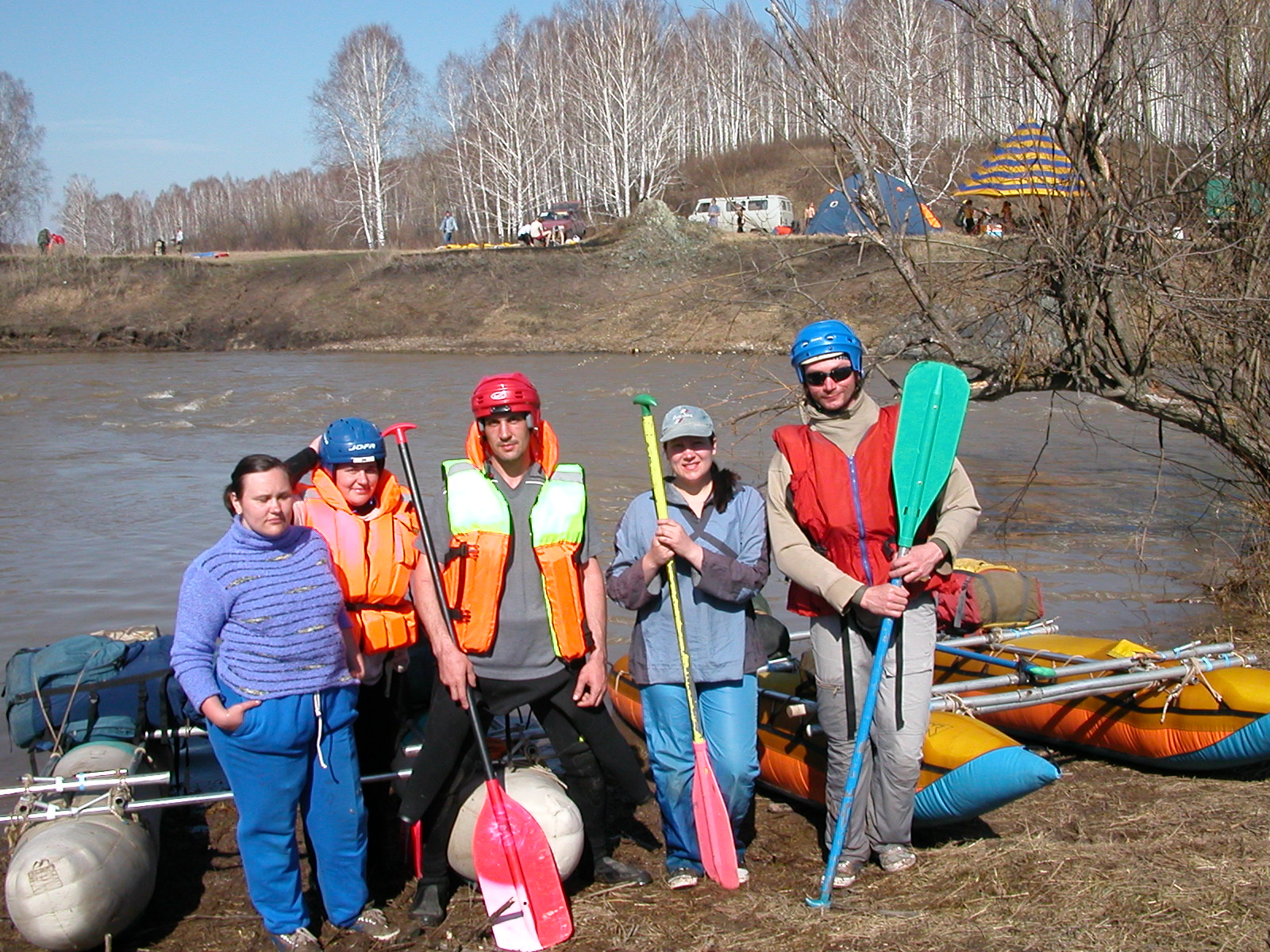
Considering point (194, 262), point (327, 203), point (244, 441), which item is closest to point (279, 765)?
point (244, 441)

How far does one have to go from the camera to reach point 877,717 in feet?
11.6

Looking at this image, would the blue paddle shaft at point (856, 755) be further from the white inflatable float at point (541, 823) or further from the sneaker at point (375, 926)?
the sneaker at point (375, 926)

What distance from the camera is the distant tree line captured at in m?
6.30

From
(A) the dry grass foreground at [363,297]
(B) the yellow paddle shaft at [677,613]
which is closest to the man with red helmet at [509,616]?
(B) the yellow paddle shaft at [677,613]

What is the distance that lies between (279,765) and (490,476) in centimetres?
100

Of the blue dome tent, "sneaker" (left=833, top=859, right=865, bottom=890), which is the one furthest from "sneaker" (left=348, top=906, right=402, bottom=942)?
the blue dome tent

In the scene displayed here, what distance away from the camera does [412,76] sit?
41.1 meters

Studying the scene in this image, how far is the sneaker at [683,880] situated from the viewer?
3.62m

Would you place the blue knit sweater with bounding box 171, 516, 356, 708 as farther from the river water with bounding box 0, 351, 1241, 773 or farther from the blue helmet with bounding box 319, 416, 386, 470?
the river water with bounding box 0, 351, 1241, 773

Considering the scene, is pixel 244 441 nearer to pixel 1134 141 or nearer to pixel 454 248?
pixel 1134 141

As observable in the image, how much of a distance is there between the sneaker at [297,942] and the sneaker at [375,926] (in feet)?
0.41

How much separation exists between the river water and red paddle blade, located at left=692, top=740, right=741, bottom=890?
2.72m

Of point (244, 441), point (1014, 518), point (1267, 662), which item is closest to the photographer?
point (1267, 662)

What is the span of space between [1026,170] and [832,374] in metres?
3.46
